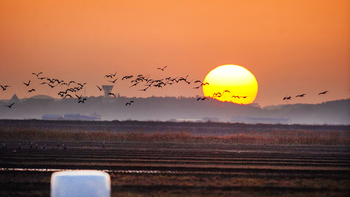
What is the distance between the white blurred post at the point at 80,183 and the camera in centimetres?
776

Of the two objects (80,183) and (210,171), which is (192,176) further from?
(80,183)

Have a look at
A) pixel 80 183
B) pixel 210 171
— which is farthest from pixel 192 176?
pixel 80 183

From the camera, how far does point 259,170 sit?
21.6 m

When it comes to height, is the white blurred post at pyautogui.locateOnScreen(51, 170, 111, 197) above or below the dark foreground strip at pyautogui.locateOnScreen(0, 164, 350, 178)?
above

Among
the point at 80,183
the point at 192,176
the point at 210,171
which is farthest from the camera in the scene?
the point at 210,171

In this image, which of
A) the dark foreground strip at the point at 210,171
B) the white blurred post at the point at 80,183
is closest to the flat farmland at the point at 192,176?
→ the dark foreground strip at the point at 210,171

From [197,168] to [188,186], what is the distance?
5.62m

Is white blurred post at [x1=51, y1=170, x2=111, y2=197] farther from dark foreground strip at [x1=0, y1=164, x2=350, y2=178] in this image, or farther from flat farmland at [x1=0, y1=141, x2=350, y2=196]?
dark foreground strip at [x1=0, y1=164, x2=350, y2=178]

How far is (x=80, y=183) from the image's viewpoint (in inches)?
313


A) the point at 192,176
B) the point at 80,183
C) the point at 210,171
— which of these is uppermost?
the point at 80,183

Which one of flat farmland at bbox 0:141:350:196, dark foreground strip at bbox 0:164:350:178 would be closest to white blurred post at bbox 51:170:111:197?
flat farmland at bbox 0:141:350:196

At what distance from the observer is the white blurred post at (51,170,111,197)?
7.76 meters

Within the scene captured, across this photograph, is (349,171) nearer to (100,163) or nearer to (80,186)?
(100,163)

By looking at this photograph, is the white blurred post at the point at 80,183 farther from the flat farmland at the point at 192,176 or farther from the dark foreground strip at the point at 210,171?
the dark foreground strip at the point at 210,171
